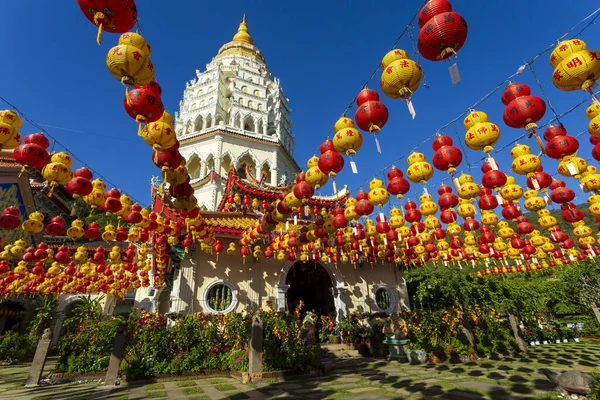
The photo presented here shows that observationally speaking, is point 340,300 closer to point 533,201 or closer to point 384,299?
point 384,299

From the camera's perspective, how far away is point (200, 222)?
28.6 ft

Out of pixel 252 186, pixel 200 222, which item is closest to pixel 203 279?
pixel 200 222

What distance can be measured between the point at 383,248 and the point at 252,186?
7192mm

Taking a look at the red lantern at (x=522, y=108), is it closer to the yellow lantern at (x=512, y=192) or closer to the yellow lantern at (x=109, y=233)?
the yellow lantern at (x=512, y=192)

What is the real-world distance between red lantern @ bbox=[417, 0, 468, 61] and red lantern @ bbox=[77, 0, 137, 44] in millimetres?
3698

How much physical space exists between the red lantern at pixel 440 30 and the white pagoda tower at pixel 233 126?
1830 cm

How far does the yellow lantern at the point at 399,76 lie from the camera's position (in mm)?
4215

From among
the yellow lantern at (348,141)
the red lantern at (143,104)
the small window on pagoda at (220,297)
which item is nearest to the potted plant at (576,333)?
the small window on pagoda at (220,297)

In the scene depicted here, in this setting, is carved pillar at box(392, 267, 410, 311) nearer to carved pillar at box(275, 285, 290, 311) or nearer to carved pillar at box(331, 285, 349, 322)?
carved pillar at box(331, 285, 349, 322)

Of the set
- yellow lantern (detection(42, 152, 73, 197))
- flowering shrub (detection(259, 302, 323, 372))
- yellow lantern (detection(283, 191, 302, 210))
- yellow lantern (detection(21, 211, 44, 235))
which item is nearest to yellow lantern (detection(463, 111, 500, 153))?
yellow lantern (detection(283, 191, 302, 210))

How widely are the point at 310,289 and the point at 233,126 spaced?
16010 millimetres

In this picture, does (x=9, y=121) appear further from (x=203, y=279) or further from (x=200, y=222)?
(x=203, y=279)

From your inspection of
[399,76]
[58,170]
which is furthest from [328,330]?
[399,76]

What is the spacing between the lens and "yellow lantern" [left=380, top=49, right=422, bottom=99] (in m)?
4.21
